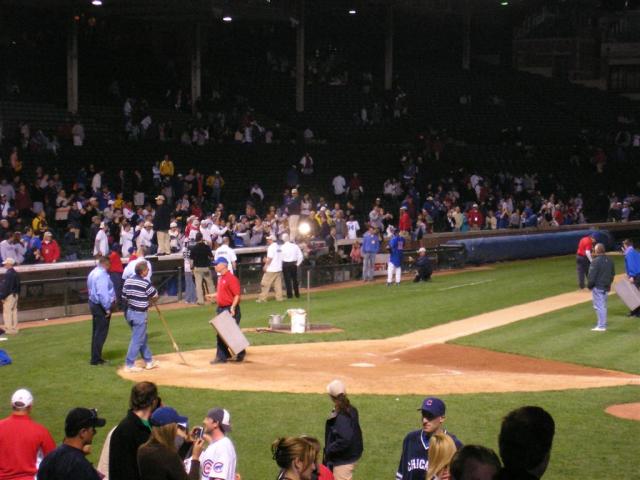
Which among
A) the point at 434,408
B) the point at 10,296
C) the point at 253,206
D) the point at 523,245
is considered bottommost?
the point at 10,296

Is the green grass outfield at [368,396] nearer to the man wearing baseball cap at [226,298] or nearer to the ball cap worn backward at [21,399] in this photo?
the man wearing baseball cap at [226,298]

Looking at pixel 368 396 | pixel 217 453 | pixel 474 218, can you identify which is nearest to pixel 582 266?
pixel 474 218

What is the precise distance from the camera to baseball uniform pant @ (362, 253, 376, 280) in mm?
33562

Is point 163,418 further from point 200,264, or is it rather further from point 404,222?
point 404,222

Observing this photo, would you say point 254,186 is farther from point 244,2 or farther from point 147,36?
point 147,36

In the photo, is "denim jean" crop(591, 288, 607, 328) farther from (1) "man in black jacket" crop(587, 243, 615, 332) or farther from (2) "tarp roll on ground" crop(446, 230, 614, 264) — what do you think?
(2) "tarp roll on ground" crop(446, 230, 614, 264)

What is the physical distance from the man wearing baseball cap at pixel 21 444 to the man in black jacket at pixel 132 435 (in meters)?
1.02

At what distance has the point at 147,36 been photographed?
48.1 meters

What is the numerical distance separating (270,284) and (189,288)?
2.13 m

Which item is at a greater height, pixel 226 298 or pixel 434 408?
pixel 434 408

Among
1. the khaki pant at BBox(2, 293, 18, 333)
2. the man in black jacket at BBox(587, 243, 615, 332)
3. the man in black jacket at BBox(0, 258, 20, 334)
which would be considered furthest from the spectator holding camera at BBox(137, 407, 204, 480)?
the khaki pant at BBox(2, 293, 18, 333)

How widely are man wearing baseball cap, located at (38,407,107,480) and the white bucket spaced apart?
14564mm

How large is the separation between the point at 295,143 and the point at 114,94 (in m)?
7.45

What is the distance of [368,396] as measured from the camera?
16.3 meters
